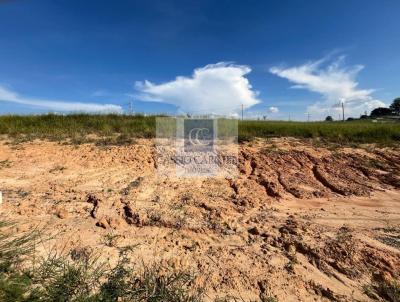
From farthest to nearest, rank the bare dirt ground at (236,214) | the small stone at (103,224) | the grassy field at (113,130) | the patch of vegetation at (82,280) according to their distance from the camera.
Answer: the grassy field at (113,130), the small stone at (103,224), the bare dirt ground at (236,214), the patch of vegetation at (82,280)

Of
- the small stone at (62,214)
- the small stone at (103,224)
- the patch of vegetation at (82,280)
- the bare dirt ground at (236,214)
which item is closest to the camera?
the patch of vegetation at (82,280)

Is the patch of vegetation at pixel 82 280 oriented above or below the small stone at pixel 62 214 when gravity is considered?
below

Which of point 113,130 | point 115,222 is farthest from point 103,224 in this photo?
point 113,130

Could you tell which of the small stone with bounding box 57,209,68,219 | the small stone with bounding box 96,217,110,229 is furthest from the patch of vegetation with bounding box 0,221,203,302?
the small stone with bounding box 57,209,68,219

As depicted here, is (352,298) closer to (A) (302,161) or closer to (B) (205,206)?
(B) (205,206)

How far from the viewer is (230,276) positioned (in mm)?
3258

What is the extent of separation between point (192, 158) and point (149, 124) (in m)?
2.99

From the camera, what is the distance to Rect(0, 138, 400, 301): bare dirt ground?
3357 millimetres

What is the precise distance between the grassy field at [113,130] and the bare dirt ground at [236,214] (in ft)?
2.40

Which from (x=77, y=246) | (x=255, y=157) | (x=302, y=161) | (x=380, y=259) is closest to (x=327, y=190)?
(x=302, y=161)

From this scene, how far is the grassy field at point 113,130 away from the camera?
764 centimetres

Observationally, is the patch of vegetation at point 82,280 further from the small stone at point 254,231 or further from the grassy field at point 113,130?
the grassy field at point 113,130

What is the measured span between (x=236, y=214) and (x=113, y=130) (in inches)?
186

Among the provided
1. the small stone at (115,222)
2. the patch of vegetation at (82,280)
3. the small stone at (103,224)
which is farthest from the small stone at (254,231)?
the small stone at (103,224)
